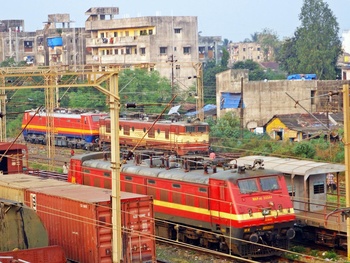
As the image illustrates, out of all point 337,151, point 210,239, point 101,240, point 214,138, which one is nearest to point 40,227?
point 101,240

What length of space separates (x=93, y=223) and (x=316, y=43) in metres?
57.0

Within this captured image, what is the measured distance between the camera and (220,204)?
71.5ft

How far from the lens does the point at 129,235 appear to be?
19.0 meters

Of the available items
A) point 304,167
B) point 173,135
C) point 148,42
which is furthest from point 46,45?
point 304,167

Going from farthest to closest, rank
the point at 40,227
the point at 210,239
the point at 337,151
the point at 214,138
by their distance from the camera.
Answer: the point at 214,138 → the point at 337,151 → the point at 210,239 → the point at 40,227

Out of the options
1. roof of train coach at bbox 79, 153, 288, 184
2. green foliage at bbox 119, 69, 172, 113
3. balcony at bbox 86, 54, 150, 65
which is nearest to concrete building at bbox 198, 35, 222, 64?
balcony at bbox 86, 54, 150, 65

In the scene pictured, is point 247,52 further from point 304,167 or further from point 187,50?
point 304,167

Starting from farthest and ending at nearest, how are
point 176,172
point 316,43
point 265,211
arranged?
point 316,43 → point 176,172 → point 265,211

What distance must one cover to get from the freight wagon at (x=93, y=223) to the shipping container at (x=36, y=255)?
3.58 feet

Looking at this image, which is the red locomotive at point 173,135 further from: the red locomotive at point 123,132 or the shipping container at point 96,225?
the shipping container at point 96,225

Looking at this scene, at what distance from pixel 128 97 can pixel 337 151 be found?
2648 centimetres

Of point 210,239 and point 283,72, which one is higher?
point 283,72

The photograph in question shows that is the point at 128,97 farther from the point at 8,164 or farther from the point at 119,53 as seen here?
the point at 8,164

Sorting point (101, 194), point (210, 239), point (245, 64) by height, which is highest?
point (245, 64)
